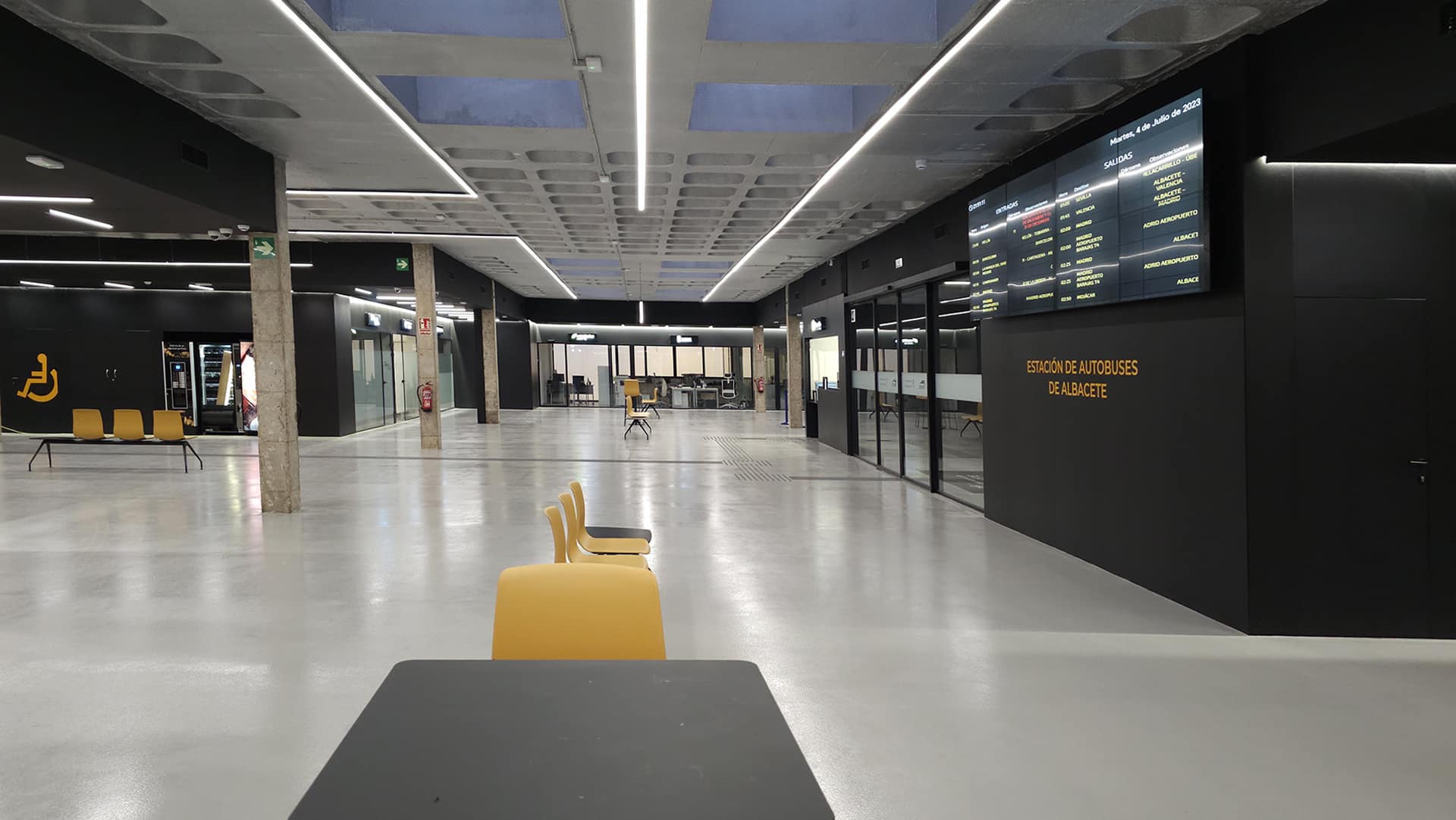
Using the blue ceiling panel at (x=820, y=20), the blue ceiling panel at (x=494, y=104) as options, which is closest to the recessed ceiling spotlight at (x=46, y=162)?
the blue ceiling panel at (x=494, y=104)

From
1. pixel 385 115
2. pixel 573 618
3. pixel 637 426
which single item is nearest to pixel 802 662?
pixel 573 618

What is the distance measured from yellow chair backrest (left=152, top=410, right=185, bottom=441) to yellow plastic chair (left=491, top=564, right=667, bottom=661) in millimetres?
11715

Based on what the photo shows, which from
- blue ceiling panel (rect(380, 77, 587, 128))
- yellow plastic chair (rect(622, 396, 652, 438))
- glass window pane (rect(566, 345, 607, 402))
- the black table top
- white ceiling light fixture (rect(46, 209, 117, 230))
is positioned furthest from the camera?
glass window pane (rect(566, 345, 607, 402))

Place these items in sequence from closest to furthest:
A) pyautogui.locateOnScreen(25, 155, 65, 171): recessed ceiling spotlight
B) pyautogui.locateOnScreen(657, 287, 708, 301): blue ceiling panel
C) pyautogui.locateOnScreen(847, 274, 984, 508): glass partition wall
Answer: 1. pyautogui.locateOnScreen(25, 155, 65, 171): recessed ceiling spotlight
2. pyautogui.locateOnScreen(847, 274, 984, 508): glass partition wall
3. pyautogui.locateOnScreen(657, 287, 708, 301): blue ceiling panel

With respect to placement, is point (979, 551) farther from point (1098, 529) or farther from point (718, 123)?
point (718, 123)

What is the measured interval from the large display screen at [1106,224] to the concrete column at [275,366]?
7082mm

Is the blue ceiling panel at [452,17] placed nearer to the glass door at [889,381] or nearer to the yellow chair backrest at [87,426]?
the glass door at [889,381]

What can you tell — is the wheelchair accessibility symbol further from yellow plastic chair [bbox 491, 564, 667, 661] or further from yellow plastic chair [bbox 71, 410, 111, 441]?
yellow plastic chair [bbox 491, 564, 667, 661]

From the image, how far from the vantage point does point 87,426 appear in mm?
11758

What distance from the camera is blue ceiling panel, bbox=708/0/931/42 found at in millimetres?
4812

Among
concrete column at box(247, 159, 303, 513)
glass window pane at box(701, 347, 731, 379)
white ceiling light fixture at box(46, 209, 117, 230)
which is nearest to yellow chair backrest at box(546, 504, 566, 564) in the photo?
concrete column at box(247, 159, 303, 513)

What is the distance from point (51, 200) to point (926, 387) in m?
8.83

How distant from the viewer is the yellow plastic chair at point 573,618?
2441mm

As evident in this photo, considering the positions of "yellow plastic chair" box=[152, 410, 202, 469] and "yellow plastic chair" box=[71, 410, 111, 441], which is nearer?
"yellow plastic chair" box=[152, 410, 202, 469]
